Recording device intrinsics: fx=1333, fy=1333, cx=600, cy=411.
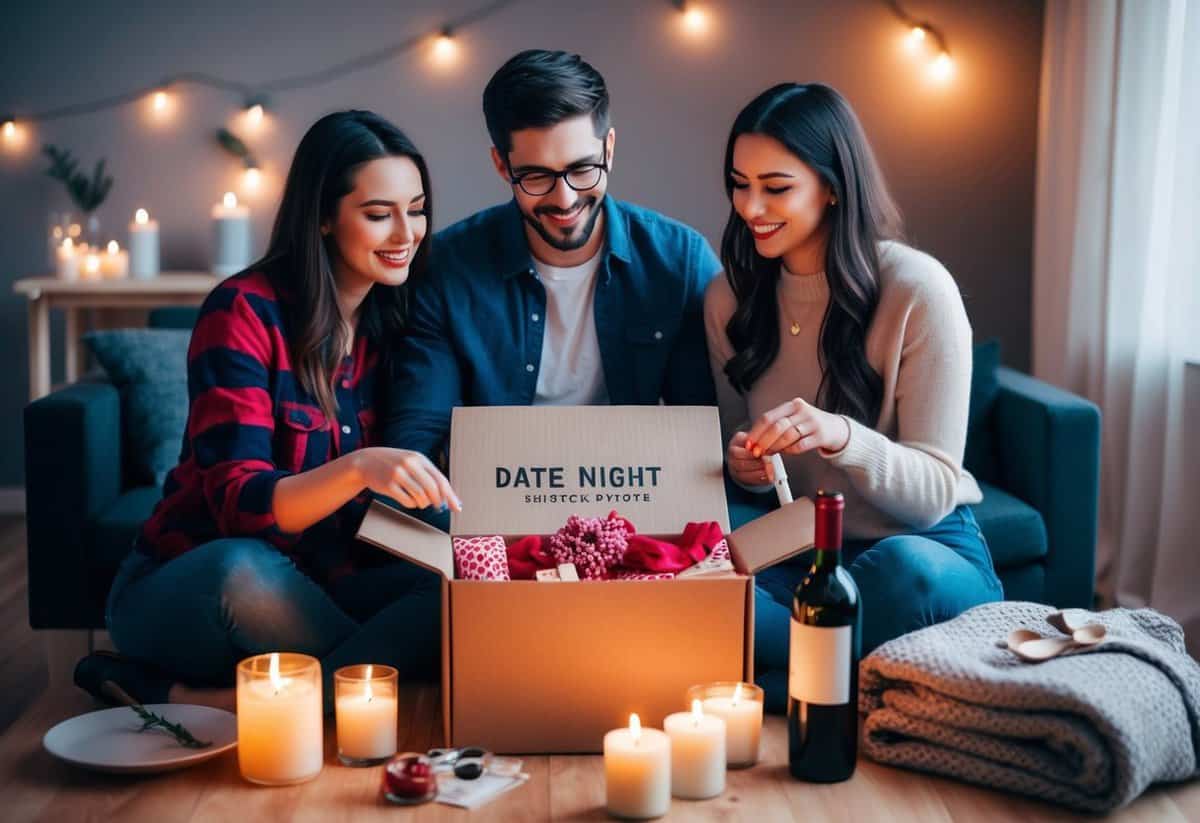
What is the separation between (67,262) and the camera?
163 inches

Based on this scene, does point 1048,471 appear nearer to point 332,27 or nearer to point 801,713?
point 801,713

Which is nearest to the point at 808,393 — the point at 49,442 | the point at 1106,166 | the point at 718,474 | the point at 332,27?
the point at 718,474

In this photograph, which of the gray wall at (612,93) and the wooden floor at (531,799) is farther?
the gray wall at (612,93)

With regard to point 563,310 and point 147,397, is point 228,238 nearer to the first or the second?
point 147,397

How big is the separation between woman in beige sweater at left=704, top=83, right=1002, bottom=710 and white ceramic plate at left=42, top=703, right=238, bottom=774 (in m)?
0.75

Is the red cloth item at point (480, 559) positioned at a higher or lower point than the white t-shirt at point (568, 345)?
lower

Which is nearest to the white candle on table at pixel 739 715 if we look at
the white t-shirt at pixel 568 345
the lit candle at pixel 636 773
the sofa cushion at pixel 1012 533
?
the lit candle at pixel 636 773

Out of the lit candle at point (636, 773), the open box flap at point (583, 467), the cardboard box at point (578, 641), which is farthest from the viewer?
the open box flap at point (583, 467)

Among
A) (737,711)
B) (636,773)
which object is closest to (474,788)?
(636,773)

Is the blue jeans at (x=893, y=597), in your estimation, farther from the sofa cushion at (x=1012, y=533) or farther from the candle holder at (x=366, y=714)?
the sofa cushion at (x=1012, y=533)

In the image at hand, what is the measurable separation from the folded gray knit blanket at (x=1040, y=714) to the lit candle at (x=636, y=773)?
0.29 m

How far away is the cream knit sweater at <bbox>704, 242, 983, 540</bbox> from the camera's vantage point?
192cm

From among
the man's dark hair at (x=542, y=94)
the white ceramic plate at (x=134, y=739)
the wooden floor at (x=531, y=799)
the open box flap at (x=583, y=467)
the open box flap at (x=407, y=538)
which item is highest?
the man's dark hair at (x=542, y=94)

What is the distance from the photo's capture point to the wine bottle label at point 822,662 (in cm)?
142
